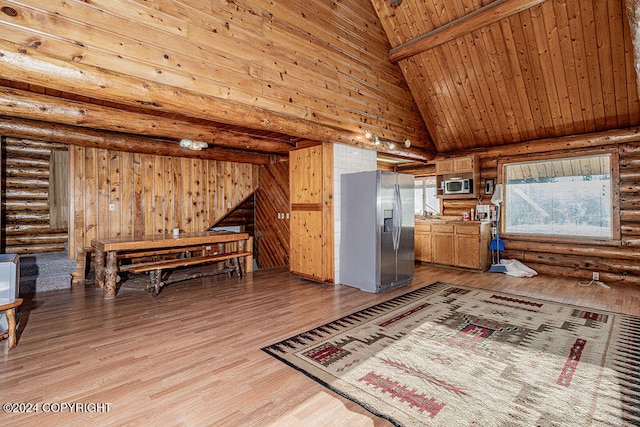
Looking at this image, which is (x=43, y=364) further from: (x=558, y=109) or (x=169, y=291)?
(x=558, y=109)

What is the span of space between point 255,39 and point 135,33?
1492mm

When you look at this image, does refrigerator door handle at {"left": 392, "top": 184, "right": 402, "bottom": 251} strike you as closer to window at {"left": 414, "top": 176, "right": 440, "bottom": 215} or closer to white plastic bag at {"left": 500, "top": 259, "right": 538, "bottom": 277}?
white plastic bag at {"left": 500, "top": 259, "right": 538, "bottom": 277}

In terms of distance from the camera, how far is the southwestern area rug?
201cm

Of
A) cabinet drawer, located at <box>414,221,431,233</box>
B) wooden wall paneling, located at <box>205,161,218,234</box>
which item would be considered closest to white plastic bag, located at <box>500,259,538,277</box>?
cabinet drawer, located at <box>414,221,431,233</box>

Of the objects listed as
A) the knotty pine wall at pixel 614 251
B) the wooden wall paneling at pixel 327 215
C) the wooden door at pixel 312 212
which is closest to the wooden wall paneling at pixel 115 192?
the wooden door at pixel 312 212

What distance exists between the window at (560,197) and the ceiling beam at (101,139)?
6.31 metres

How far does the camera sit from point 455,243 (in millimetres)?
6562

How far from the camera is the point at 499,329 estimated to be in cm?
336

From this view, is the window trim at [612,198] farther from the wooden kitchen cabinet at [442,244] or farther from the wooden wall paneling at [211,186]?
the wooden wall paneling at [211,186]

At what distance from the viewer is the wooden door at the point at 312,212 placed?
5.33 m

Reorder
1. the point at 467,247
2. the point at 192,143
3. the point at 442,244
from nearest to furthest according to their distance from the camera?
the point at 192,143 < the point at 467,247 < the point at 442,244

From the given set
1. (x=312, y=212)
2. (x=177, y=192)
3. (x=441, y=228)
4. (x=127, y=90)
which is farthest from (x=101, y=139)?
(x=441, y=228)

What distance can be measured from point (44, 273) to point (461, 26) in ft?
26.6

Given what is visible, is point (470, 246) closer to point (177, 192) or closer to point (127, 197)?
point (177, 192)
